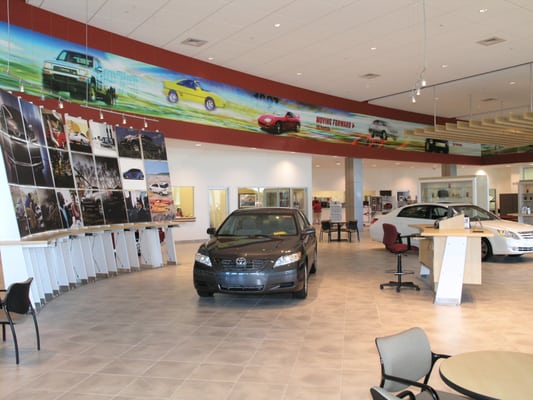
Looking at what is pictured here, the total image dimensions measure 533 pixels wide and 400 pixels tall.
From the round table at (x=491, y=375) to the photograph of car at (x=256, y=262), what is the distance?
3.88m

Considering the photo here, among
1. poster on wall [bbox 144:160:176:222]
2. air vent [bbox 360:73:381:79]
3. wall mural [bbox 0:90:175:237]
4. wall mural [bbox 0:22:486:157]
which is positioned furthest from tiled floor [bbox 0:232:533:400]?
air vent [bbox 360:73:381:79]

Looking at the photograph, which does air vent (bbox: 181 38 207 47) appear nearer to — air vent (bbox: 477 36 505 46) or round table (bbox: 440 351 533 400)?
air vent (bbox: 477 36 505 46)

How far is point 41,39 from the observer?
30.8 feet

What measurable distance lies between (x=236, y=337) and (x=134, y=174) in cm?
592

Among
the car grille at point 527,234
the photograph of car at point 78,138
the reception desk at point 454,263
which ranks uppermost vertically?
the photograph of car at point 78,138

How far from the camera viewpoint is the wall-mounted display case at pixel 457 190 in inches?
576

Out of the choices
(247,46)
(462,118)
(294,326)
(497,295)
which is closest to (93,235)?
(294,326)

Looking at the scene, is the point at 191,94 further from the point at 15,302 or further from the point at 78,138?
the point at 15,302

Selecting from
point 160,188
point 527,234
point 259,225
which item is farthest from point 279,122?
point 259,225

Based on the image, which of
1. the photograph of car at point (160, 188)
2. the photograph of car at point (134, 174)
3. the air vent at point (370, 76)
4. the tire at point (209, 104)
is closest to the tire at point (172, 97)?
the tire at point (209, 104)

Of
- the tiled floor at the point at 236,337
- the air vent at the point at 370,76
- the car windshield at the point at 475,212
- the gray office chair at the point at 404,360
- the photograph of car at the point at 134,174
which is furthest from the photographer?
the air vent at the point at 370,76

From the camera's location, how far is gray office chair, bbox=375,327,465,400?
2.43 meters

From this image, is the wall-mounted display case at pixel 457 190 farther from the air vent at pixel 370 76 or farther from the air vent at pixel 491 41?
the air vent at pixel 491 41

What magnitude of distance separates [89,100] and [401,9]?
7192mm
